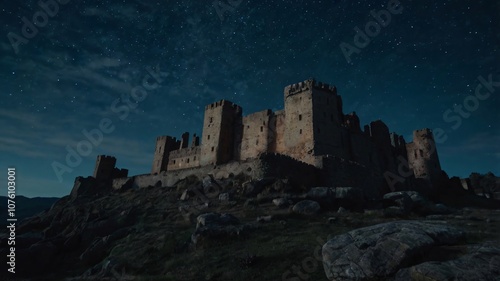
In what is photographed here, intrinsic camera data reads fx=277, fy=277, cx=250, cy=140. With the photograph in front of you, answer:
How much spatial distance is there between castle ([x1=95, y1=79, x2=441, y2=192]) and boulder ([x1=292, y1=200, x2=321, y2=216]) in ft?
25.3

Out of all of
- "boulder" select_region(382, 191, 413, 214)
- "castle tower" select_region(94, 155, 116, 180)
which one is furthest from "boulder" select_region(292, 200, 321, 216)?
"castle tower" select_region(94, 155, 116, 180)

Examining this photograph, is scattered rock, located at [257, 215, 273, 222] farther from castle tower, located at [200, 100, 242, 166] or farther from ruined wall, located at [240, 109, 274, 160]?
castle tower, located at [200, 100, 242, 166]

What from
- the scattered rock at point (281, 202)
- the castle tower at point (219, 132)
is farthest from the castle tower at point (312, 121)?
the castle tower at point (219, 132)

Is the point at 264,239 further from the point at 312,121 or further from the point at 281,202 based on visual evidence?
the point at 312,121

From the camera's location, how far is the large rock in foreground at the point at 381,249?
10.6m

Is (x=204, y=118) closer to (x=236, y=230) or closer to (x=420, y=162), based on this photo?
(x=236, y=230)

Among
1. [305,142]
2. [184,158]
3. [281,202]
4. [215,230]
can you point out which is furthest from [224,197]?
[184,158]

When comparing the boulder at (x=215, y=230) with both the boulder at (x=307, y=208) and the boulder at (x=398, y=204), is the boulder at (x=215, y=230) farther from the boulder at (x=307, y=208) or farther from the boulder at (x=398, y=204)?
the boulder at (x=398, y=204)

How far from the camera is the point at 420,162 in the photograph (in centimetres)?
5347

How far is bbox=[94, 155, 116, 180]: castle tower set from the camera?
63.1m

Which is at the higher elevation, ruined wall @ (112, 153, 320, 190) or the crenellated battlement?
the crenellated battlement

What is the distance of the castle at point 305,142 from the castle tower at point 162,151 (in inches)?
5.9

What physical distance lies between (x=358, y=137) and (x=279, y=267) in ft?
125

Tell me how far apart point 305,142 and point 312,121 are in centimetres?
338
